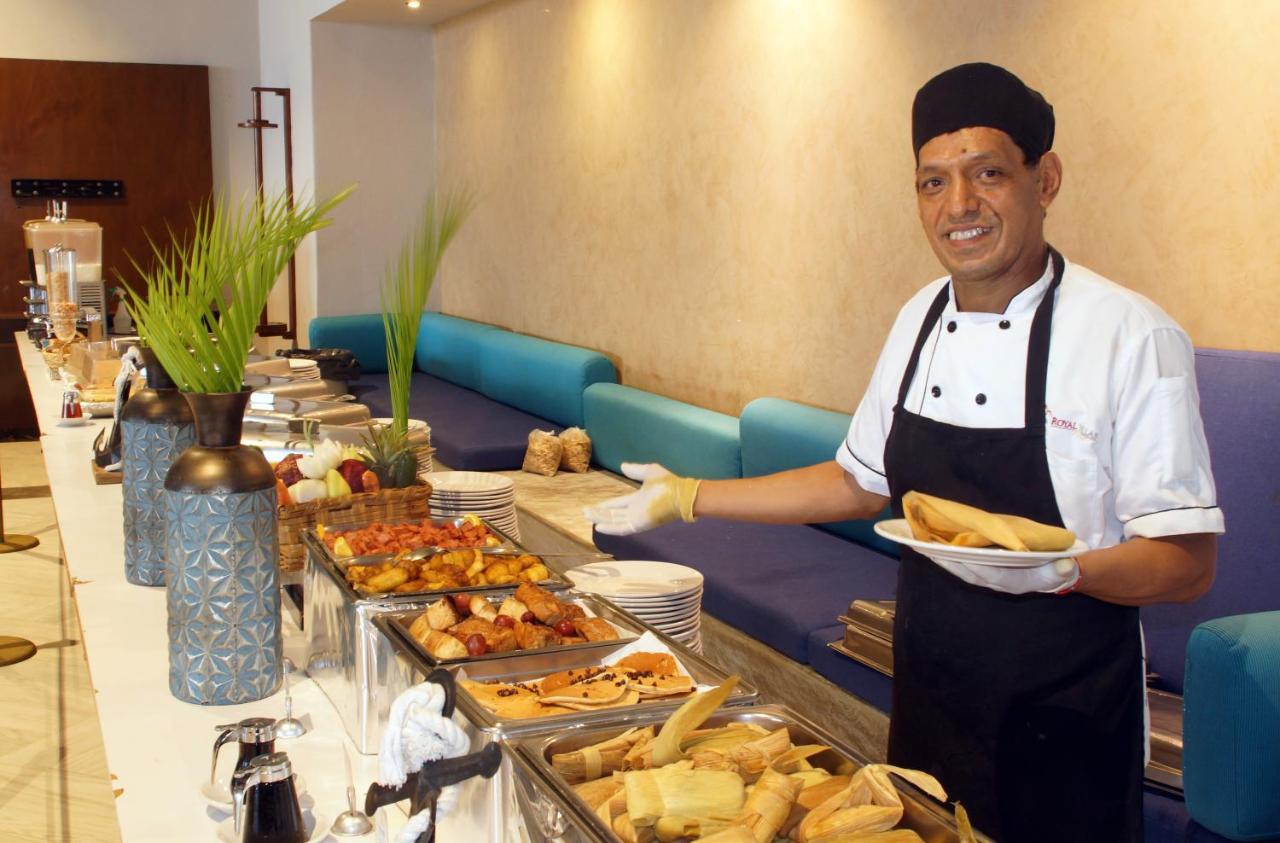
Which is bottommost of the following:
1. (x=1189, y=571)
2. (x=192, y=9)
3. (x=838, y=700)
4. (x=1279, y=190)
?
(x=838, y=700)

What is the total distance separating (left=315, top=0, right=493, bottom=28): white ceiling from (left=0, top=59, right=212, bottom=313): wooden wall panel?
1865 mm

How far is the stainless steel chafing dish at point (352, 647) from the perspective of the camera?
1.53 meters

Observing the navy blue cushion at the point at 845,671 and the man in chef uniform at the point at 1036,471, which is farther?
the navy blue cushion at the point at 845,671

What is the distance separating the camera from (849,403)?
3965 mm

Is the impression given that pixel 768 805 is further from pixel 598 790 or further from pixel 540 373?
pixel 540 373

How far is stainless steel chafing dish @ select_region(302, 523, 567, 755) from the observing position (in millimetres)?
1530

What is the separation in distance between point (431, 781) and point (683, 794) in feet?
0.70

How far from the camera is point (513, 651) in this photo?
1490 millimetres

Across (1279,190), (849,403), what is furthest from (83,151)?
(1279,190)

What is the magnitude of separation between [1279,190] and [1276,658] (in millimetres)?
1104

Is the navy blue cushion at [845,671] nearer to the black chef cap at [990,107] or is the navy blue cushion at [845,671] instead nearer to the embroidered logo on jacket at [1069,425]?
the embroidered logo on jacket at [1069,425]

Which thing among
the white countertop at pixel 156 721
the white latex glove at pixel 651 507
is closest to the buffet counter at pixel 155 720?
the white countertop at pixel 156 721

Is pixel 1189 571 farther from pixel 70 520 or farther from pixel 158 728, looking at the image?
pixel 70 520

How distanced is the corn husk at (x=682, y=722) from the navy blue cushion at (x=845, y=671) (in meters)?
1.44
